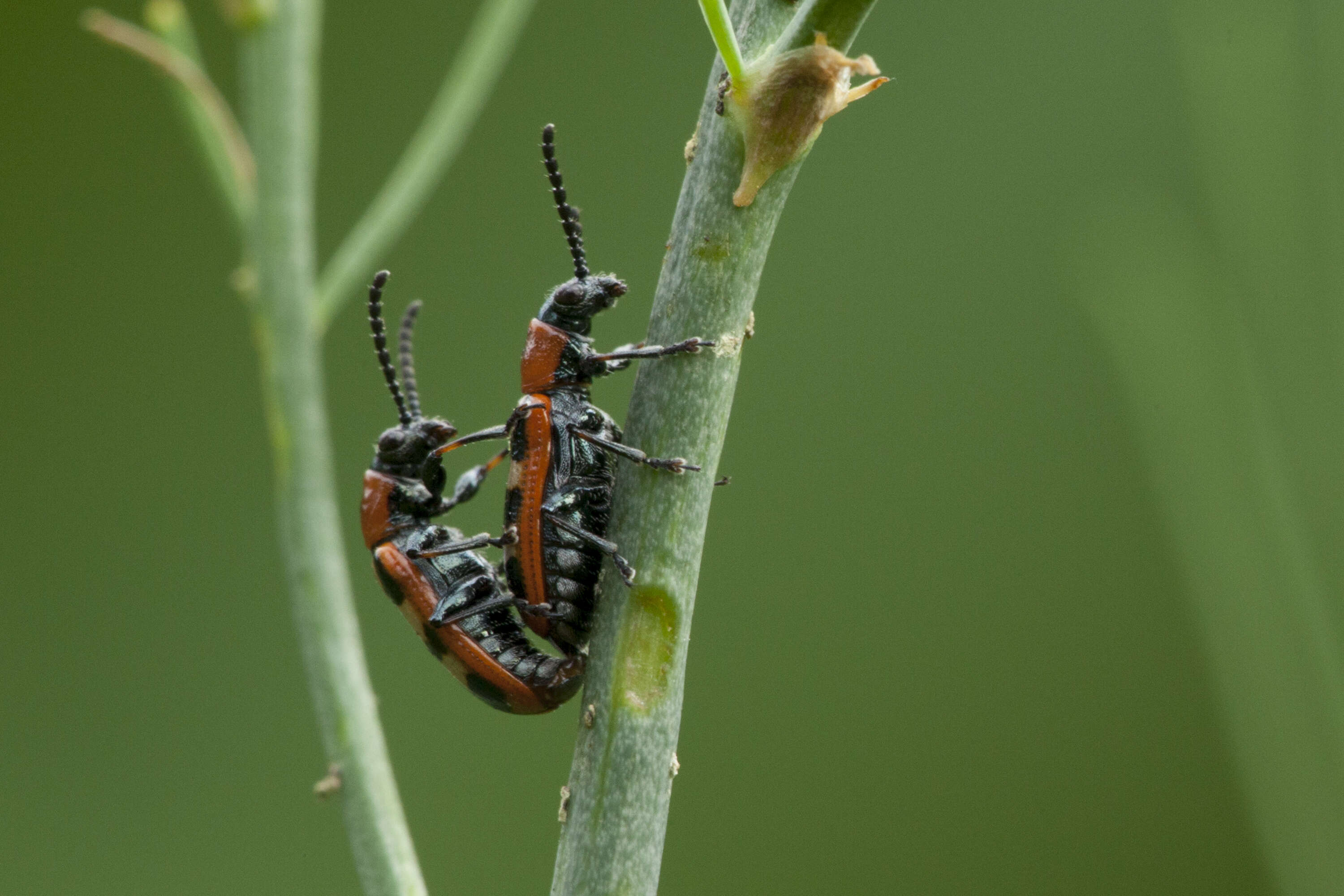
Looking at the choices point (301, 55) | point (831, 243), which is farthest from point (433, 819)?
point (301, 55)

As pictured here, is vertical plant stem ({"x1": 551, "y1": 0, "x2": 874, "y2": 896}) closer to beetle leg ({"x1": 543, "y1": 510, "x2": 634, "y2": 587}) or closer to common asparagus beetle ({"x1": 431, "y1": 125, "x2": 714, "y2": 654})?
beetle leg ({"x1": 543, "y1": 510, "x2": 634, "y2": 587})

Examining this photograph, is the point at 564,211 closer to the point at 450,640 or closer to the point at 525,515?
the point at 525,515

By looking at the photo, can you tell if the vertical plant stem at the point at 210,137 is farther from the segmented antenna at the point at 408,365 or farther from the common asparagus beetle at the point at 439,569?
the segmented antenna at the point at 408,365

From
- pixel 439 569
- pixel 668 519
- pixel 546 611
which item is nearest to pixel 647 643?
pixel 668 519

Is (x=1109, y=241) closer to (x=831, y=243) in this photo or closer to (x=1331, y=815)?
(x=1331, y=815)

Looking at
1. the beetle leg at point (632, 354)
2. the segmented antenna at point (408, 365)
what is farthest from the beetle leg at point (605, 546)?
the segmented antenna at point (408, 365)

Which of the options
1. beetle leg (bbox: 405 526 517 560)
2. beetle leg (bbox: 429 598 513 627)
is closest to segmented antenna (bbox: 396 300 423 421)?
beetle leg (bbox: 405 526 517 560)
